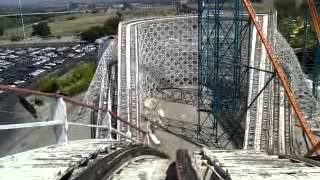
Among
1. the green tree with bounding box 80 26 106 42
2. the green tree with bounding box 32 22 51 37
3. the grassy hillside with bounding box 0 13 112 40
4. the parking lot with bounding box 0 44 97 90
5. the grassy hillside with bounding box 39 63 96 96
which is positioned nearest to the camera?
the grassy hillside with bounding box 39 63 96 96

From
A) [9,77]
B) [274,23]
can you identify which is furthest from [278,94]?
[9,77]

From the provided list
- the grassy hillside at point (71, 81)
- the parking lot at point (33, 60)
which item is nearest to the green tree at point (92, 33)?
the parking lot at point (33, 60)

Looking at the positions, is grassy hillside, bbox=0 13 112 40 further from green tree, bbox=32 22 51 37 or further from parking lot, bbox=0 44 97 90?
parking lot, bbox=0 44 97 90

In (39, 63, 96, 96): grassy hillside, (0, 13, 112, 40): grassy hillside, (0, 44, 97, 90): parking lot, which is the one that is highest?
(0, 13, 112, 40): grassy hillside

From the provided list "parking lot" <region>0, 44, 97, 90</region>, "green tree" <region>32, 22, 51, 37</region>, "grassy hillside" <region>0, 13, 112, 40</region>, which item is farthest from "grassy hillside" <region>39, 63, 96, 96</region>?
"grassy hillside" <region>0, 13, 112, 40</region>

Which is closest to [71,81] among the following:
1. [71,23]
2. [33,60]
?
[33,60]

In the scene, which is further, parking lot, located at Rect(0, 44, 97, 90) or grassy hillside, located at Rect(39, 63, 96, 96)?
parking lot, located at Rect(0, 44, 97, 90)

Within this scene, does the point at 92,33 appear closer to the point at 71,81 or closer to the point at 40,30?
the point at 40,30

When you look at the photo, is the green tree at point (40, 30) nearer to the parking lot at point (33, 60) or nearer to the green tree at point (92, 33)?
the parking lot at point (33, 60)

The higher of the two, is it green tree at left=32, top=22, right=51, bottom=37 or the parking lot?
green tree at left=32, top=22, right=51, bottom=37
